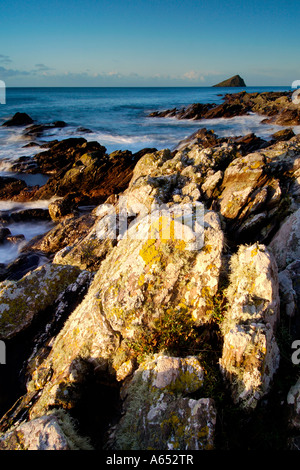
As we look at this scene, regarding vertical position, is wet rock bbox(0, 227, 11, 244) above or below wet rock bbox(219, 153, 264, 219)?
below

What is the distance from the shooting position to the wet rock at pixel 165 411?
3082mm

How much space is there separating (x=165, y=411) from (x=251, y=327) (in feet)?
5.50

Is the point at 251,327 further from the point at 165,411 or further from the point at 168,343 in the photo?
the point at 165,411

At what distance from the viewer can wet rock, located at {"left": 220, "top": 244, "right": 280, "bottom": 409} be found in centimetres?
348

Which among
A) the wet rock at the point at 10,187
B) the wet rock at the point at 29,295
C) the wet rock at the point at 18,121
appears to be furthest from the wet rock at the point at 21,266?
the wet rock at the point at 18,121

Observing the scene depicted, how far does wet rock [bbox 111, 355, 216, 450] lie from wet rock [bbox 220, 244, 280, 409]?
0.49m

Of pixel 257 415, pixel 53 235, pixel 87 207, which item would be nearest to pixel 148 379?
pixel 257 415

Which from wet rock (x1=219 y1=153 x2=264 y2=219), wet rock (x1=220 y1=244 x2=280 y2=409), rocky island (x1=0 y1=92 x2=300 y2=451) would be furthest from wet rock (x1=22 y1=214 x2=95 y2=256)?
wet rock (x1=220 y1=244 x2=280 y2=409)

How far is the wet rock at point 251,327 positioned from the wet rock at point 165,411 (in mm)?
494

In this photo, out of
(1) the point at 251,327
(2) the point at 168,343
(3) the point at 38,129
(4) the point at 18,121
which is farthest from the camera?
(4) the point at 18,121

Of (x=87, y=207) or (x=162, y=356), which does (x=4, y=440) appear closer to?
(x=162, y=356)

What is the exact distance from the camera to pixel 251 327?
12.2 ft

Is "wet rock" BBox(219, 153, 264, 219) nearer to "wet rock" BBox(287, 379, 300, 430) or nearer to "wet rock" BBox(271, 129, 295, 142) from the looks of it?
"wet rock" BBox(287, 379, 300, 430)

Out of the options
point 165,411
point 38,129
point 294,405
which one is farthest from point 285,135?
point 38,129
